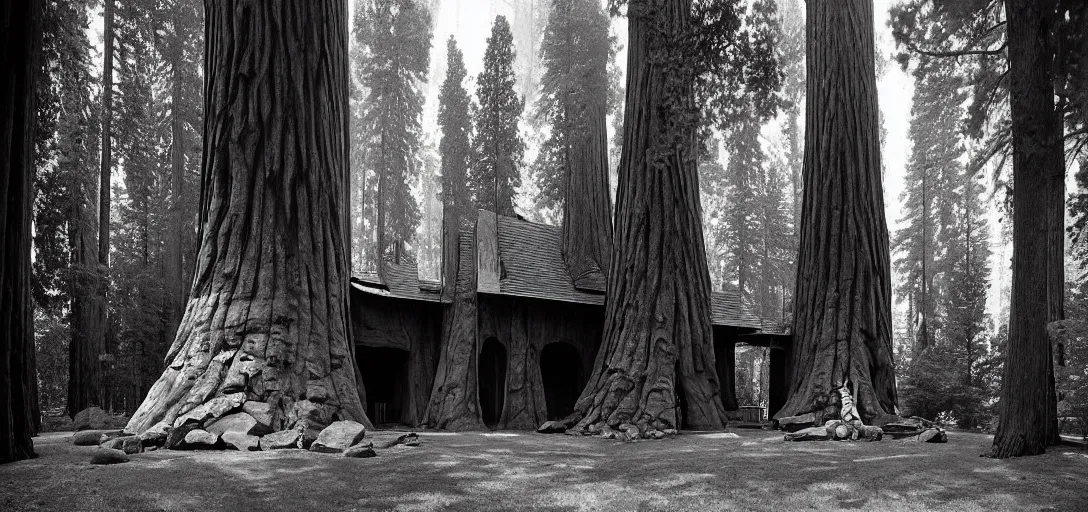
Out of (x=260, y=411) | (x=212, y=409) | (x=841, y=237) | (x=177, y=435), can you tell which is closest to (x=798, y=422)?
(x=841, y=237)

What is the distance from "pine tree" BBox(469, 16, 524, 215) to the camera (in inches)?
1150

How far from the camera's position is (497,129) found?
31984 millimetres

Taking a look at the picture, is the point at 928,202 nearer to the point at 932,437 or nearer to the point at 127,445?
the point at 932,437

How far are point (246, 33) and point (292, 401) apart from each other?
203 inches

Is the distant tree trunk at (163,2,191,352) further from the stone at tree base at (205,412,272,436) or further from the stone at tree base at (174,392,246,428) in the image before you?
the stone at tree base at (205,412,272,436)

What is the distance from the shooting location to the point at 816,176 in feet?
55.9

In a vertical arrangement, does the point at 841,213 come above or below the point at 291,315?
above

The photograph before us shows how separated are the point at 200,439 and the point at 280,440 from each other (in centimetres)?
83

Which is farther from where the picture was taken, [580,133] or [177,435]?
[580,133]

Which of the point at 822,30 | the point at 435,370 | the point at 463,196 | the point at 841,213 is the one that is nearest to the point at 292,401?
the point at 435,370

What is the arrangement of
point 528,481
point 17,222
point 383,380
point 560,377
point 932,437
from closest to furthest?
point 528,481, point 17,222, point 932,437, point 383,380, point 560,377

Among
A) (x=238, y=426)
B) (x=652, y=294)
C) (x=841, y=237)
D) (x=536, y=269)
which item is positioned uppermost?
(x=841, y=237)

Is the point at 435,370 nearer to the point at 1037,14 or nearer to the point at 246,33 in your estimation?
the point at 246,33

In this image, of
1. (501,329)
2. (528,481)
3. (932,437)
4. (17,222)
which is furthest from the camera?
(501,329)
